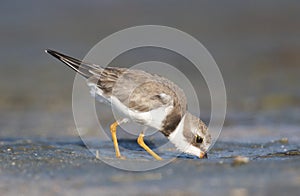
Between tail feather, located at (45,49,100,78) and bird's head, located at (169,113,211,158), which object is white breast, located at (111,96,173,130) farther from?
tail feather, located at (45,49,100,78)

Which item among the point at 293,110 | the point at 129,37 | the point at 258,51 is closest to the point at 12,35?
the point at 129,37

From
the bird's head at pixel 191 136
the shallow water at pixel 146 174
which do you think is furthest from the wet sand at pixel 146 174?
the bird's head at pixel 191 136

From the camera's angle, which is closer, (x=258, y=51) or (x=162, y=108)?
(x=162, y=108)

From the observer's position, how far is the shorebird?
847 centimetres

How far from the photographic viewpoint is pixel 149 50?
1853cm

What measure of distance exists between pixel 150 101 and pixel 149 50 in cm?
1018

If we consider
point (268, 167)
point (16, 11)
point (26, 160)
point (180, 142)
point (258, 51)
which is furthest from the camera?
point (16, 11)

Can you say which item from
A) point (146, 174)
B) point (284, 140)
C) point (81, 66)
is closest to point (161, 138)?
point (284, 140)

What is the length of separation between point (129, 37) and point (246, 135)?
10.0m

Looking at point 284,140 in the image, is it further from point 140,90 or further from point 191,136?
point 140,90

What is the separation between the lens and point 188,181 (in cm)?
705

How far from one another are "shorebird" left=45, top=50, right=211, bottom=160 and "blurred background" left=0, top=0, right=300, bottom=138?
9.64 ft

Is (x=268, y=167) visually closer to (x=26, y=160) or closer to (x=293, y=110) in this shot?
(x=26, y=160)

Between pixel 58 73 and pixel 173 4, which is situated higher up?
pixel 173 4
